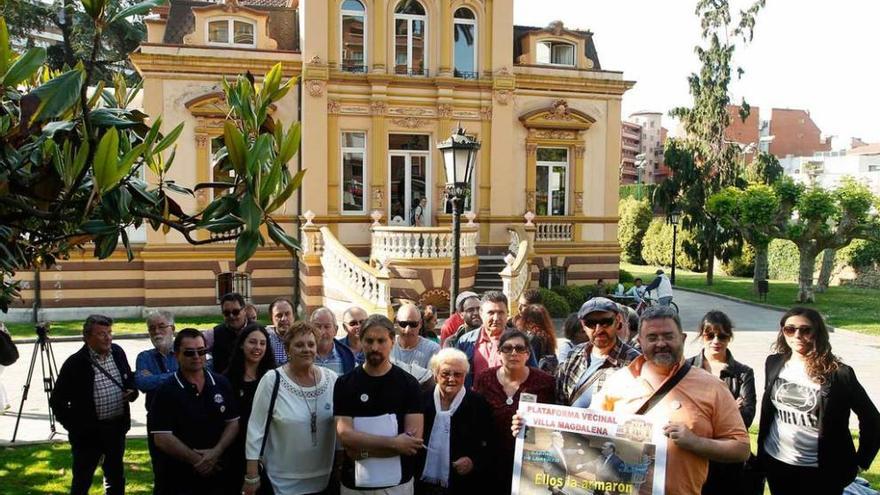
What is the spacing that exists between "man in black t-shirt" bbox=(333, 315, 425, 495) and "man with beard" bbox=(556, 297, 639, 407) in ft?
3.46

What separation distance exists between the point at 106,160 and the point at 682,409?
2984 mm

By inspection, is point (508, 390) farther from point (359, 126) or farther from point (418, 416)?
point (359, 126)

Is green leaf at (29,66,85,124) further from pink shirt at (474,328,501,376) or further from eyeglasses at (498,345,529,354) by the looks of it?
pink shirt at (474,328,501,376)

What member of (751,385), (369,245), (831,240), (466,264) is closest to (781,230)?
(831,240)

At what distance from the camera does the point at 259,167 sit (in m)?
2.98

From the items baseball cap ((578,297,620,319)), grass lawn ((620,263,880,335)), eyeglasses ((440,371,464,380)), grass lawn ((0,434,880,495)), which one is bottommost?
grass lawn ((620,263,880,335))

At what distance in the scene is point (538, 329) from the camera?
261 inches

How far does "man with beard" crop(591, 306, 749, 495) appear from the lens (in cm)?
365

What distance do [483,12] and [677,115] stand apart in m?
16.1

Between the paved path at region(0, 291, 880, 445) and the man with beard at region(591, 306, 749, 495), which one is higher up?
the man with beard at region(591, 306, 749, 495)

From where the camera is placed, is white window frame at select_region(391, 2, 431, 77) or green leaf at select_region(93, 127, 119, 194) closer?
green leaf at select_region(93, 127, 119, 194)

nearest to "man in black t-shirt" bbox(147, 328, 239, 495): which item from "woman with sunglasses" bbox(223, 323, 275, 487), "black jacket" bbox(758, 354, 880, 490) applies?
"woman with sunglasses" bbox(223, 323, 275, 487)

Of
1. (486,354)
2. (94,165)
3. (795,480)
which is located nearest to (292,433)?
(486,354)

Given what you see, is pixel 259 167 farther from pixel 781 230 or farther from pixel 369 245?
pixel 781 230
